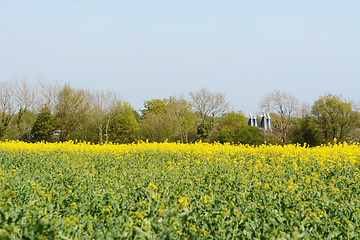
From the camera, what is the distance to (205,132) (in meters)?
42.7

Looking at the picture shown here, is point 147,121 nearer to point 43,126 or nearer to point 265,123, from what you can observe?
point 43,126

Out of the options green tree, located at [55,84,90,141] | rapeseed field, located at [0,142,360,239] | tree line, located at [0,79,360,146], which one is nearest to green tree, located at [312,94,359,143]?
tree line, located at [0,79,360,146]

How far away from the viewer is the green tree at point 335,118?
125ft

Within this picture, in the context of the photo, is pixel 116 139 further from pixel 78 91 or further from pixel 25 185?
pixel 25 185

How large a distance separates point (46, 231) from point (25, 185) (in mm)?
2899

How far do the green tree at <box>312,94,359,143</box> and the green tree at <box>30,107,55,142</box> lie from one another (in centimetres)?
3178

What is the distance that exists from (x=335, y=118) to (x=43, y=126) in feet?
111

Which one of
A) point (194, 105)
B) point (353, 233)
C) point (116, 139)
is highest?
point (194, 105)

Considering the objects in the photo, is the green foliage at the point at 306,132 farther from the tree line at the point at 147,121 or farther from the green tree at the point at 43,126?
the green tree at the point at 43,126

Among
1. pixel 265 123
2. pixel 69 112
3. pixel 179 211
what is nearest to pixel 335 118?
pixel 265 123

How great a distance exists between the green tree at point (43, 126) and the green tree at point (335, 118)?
104 feet

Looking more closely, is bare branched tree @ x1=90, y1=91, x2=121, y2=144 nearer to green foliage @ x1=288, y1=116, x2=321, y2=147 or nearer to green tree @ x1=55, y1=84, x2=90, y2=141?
green tree @ x1=55, y1=84, x2=90, y2=141

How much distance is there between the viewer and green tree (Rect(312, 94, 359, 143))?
3816 centimetres

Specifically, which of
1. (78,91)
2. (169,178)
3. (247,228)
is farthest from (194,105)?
(247,228)
